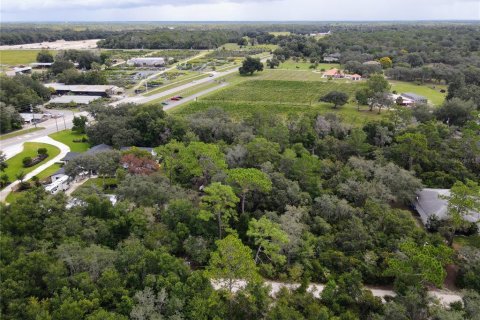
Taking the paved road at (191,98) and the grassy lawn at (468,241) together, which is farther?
the paved road at (191,98)

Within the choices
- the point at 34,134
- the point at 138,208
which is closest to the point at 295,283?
the point at 138,208

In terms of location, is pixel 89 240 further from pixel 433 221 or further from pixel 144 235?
pixel 433 221

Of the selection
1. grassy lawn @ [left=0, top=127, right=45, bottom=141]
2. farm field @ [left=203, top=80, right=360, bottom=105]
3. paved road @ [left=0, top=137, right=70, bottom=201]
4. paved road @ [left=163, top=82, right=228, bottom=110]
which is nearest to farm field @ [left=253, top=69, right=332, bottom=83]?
farm field @ [left=203, top=80, right=360, bottom=105]

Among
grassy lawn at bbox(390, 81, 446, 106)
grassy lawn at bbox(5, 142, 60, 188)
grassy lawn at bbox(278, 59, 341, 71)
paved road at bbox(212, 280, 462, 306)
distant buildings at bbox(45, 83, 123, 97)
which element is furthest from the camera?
grassy lawn at bbox(278, 59, 341, 71)

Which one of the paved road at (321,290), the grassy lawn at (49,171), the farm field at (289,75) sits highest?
the farm field at (289,75)

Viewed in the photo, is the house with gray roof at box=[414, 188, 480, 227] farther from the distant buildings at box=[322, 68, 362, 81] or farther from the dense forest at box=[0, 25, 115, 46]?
the dense forest at box=[0, 25, 115, 46]

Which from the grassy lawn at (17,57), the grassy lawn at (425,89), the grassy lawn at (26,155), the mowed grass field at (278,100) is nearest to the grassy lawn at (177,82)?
the mowed grass field at (278,100)

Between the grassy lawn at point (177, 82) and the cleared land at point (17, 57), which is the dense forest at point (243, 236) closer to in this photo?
the grassy lawn at point (177, 82)
